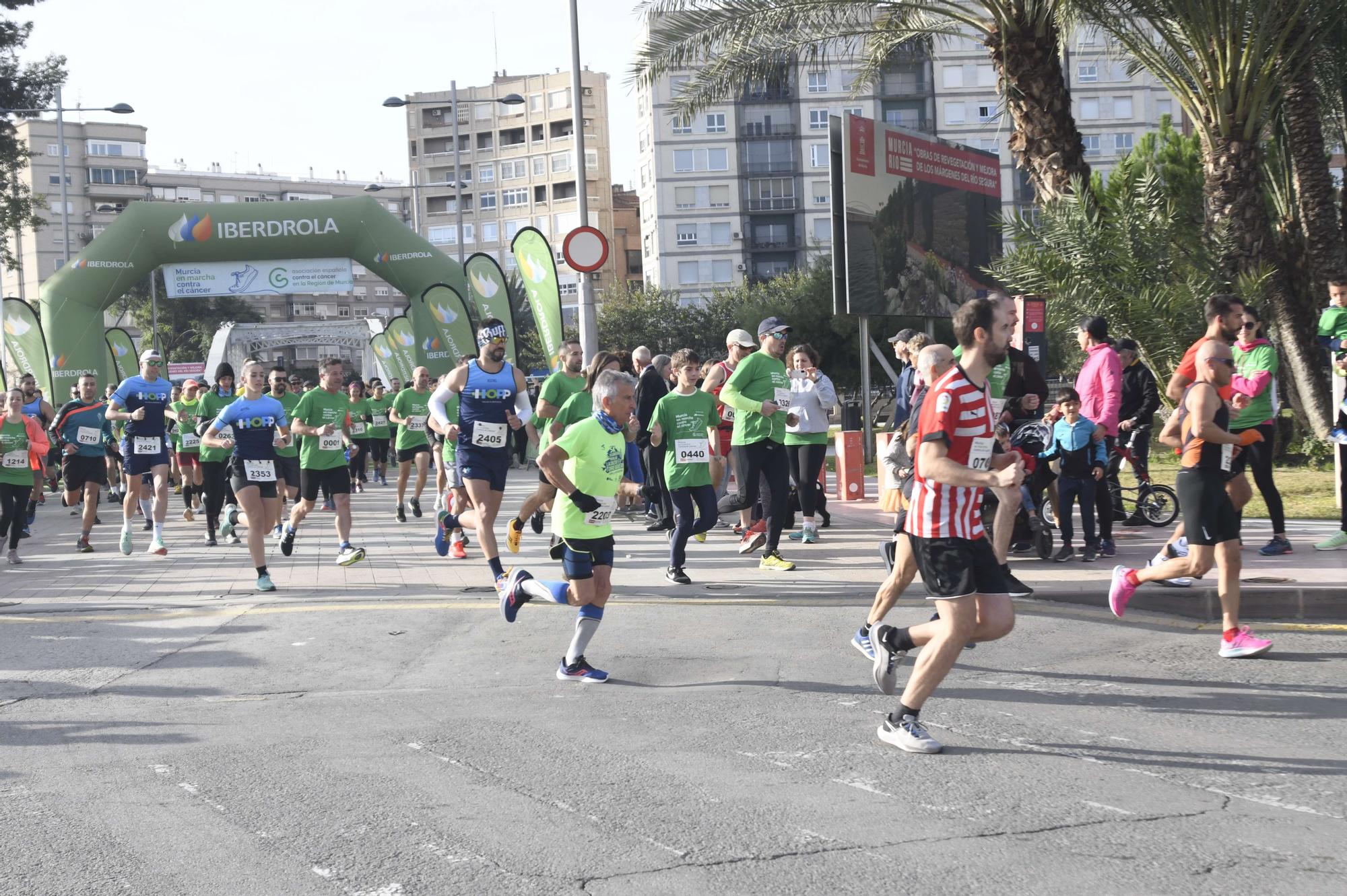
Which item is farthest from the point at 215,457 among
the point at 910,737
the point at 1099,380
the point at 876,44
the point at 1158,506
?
the point at 876,44

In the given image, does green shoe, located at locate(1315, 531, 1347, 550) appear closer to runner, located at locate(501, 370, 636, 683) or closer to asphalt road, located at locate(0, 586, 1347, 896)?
asphalt road, located at locate(0, 586, 1347, 896)

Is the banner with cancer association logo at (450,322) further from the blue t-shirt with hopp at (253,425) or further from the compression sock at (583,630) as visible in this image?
the compression sock at (583,630)

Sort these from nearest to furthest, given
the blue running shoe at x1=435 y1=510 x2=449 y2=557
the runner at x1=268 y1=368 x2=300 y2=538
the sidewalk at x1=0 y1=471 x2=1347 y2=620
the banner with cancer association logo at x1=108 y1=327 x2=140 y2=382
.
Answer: the sidewalk at x1=0 y1=471 x2=1347 y2=620, the blue running shoe at x1=435 y1=510 x2=449 y2=557, the runner at x1=268 y1=368 x2=300 y2=538, the banner with cancer association logo at x1=108 y1=327 x2=140 y2=382

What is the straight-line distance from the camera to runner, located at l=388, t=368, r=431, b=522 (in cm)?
1667

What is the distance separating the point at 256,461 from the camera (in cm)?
1076

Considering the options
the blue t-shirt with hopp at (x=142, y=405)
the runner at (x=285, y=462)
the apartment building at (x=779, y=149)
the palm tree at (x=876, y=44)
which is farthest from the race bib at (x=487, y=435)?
the apartment building at (x=779, y=149)

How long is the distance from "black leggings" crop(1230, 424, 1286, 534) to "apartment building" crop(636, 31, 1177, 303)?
250 feet

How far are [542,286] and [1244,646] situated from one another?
643 inches

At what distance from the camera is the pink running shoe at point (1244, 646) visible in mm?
7082

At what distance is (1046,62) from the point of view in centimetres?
1616

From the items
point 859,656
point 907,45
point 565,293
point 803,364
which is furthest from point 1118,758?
point 565,293

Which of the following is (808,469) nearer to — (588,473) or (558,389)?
(558,389)

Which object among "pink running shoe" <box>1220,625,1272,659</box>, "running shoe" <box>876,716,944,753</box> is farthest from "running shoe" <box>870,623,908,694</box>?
"pink running shoe" <box>1220,625,1272,659</box>

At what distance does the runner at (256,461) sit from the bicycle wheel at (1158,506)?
7.98 metres
